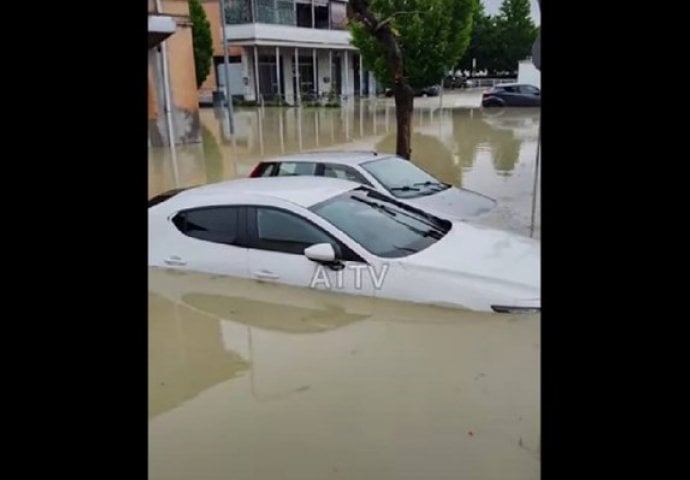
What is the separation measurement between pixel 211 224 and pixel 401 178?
10.3 feet

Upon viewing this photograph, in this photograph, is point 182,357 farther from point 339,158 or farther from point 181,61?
point 181,61

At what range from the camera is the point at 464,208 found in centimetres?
816

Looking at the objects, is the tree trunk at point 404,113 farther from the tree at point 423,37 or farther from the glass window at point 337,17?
the glass window at point 337,17

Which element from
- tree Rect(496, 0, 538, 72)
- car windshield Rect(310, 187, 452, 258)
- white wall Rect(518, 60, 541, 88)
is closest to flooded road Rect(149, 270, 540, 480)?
car windshield Rect(310, 187, 452, 258)

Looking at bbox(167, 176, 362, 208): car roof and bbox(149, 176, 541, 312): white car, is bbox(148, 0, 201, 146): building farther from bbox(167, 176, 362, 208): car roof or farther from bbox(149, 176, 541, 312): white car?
bbox(149, 176, 541, 312): white car

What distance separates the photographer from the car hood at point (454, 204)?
7.78m

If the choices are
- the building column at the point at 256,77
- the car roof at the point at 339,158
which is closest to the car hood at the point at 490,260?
the car roof at the point at 339,158

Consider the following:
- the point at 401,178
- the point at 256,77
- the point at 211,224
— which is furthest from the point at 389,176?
the point at 256,77

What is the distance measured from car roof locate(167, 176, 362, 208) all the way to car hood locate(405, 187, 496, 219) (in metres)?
1.63

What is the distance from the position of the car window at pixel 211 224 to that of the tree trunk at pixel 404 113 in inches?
280

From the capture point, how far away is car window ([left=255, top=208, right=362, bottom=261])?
532cm
